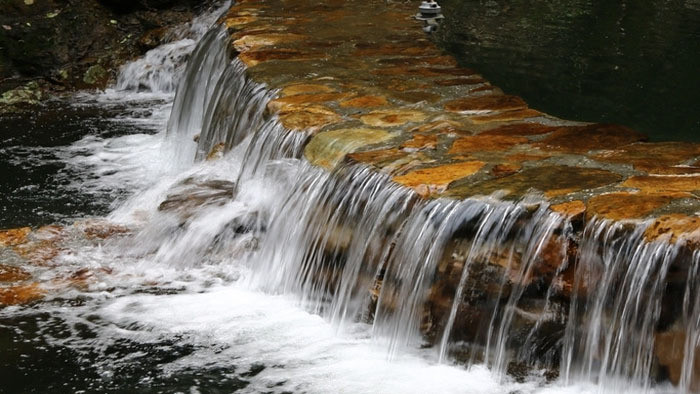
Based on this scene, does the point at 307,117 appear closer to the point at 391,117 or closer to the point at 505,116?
the point at 391,117

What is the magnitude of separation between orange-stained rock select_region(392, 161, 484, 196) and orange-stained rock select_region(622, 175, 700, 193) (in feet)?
2.39

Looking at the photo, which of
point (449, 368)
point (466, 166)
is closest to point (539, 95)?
point (466, 166)

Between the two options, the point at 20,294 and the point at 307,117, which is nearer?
the point at 20,294

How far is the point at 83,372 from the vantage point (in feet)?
13.2

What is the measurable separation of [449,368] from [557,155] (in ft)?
3.78

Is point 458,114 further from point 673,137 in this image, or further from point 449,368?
point 449,368

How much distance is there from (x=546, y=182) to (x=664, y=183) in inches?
18.4

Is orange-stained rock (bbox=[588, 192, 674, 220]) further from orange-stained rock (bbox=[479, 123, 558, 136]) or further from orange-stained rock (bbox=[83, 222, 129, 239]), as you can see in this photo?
orange-stained rock (bbox=[83, 222, 129, 239])

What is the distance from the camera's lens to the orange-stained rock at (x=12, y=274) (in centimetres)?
502

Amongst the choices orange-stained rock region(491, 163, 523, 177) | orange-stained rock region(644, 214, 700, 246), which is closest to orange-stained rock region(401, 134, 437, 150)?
orange-stained rock region(491, 163, 523, 177)

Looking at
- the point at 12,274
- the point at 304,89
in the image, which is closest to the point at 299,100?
the point at 304,89

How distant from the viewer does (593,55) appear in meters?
7.46

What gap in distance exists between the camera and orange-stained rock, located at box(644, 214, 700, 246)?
318 centimetres

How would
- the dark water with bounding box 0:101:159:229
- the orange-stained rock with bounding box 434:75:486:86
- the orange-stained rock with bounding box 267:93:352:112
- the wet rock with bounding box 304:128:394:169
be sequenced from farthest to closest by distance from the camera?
the dark water with bounding box 0:101:159:229
the orange-stained rock with bounding box 434:75:486:86
the orange-stained rock with bounding box 267:93:352:112
the wet rock with bounding box 304:128:394:169
